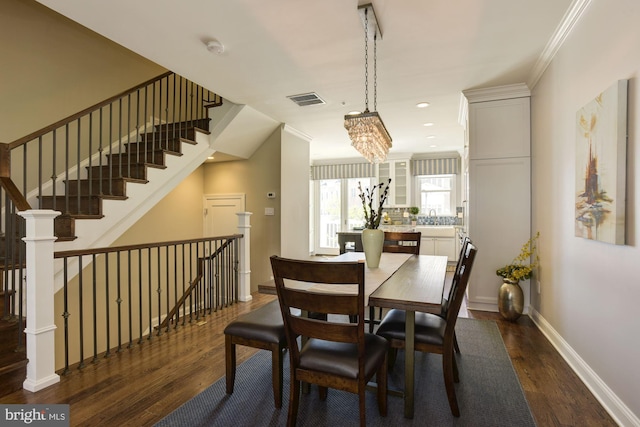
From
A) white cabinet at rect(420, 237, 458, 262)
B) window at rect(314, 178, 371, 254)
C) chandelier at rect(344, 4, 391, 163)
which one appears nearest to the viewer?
chandelier at rect(344, 4, 391, 163)

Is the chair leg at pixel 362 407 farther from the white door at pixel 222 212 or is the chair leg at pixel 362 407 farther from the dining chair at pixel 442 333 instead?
the white door at pixel 222 212

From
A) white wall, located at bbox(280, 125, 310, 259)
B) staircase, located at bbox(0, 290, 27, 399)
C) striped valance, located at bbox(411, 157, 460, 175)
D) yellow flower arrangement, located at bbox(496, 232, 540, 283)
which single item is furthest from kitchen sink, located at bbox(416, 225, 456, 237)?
staircase, located at bbox(0, 290, 27, 399)

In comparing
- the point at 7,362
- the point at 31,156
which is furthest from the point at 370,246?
the point at 31,156

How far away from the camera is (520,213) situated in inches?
145

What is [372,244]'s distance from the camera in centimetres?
250

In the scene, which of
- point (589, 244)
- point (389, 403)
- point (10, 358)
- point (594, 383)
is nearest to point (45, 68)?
point (10, 358)

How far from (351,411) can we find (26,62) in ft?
16.3

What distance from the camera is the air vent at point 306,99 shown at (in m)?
3.97

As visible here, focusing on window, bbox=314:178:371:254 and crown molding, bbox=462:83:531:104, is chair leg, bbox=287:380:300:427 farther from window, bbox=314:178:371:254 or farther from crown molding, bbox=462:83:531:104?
window, bbox=314:178:371:254

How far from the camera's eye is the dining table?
64.7 inches

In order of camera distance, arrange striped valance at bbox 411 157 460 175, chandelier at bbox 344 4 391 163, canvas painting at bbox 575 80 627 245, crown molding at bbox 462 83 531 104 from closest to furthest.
Result: canvas painting at bbox 575 80 627 245
chandelier at bbox 344 4 391 163
crown molding at bbox 462 83 531 104
striped valance at bbox 411 157 460 175

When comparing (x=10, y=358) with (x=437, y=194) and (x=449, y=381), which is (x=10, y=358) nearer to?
(x=449, y=381)

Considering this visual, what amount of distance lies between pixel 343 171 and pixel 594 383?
6.90 metres

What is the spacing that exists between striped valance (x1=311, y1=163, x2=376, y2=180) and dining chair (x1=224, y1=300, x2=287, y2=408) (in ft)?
21.3
